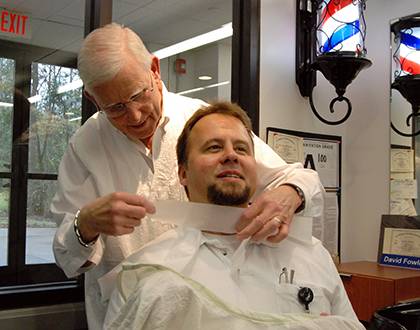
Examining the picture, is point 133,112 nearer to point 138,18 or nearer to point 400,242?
point 400,242

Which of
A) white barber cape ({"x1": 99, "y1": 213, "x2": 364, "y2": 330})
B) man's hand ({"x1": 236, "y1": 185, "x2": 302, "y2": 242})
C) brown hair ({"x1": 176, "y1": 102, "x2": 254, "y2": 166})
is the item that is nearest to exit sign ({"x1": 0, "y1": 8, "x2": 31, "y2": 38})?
brown hair ({"x1": 176, "y1": 102, "x2": 254, "y2": 166})

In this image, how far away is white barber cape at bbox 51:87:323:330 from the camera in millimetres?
1534

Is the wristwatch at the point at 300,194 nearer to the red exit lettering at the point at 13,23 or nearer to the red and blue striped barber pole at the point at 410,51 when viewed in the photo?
the red and blue striped barber pole at the point at 410,51

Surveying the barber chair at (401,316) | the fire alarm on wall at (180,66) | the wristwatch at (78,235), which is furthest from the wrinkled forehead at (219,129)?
the fire alarm on wall at (180,66)

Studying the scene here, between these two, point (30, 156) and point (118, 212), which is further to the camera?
point (30, 156)

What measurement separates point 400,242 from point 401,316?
1088 mm

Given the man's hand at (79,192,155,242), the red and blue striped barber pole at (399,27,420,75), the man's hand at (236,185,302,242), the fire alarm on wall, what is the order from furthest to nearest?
the fire alarm on wall, the red and blue striped barber pole at (399,27,420,75), the man's hand at (236,185,302,242), the man's hand at (79,192,155,242)

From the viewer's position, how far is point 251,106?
2.29m

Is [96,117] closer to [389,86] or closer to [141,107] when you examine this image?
[141,107]

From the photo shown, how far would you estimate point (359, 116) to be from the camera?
2701 millimetres

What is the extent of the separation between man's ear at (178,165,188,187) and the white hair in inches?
12.8

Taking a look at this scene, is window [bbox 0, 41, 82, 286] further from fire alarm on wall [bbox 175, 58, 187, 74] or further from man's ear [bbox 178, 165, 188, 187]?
fire alarm on wall [bbox 175, 58, 187, 74]

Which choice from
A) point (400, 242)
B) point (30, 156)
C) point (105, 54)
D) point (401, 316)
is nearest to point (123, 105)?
point (105, 54)

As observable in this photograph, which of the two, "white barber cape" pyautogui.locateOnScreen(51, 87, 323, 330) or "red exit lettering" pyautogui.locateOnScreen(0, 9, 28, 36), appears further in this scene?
"red exit lettering" pyautogui.locateOnScreen(0, 9, 28, 36)
